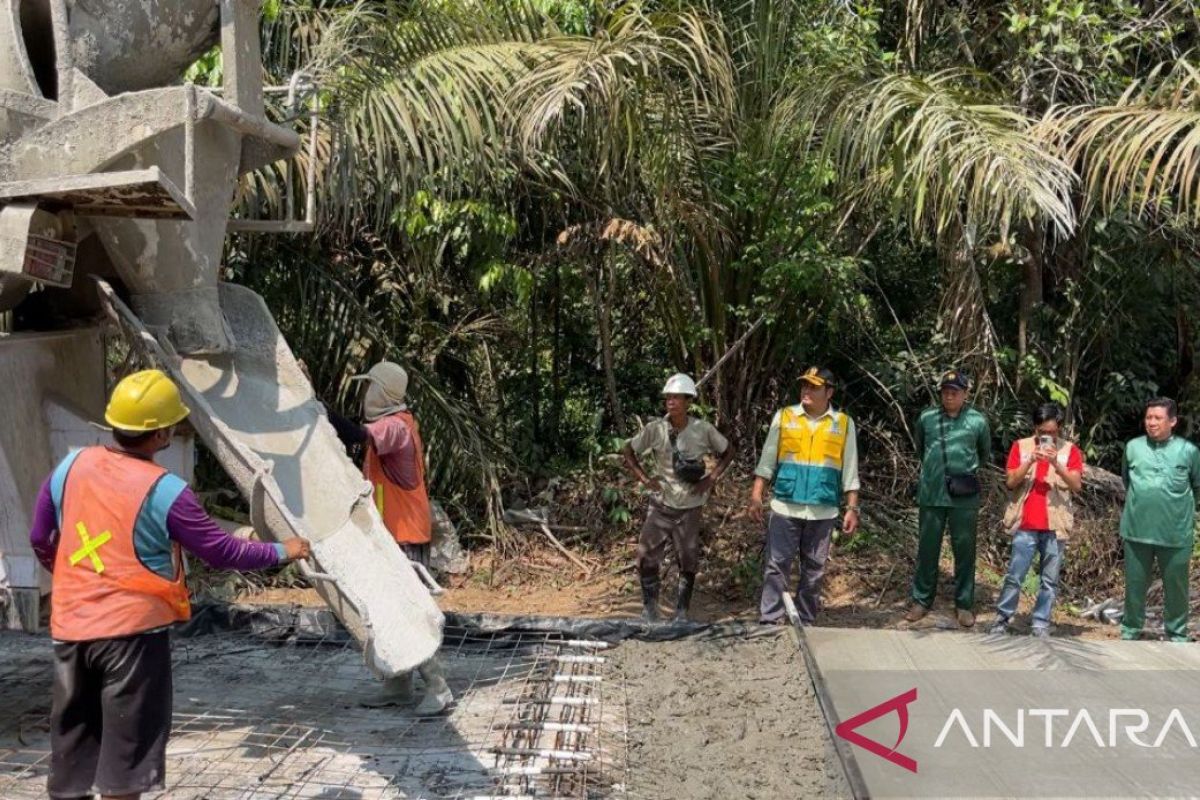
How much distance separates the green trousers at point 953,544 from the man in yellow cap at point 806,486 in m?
0.73

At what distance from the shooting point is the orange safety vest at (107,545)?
3.19 m

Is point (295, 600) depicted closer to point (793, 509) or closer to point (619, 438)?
point (619, 438)

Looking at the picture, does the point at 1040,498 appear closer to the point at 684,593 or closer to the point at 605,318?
the point at 684,593

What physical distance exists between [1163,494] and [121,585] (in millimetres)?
5070

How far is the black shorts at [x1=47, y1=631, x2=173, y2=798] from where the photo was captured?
3211mm

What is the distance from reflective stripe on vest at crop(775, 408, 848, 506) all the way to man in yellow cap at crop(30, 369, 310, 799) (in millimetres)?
3454

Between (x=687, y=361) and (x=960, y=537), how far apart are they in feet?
7.41

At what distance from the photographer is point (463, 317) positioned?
870 cm

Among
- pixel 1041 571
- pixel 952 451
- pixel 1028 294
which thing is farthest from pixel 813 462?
pixel 1028 294

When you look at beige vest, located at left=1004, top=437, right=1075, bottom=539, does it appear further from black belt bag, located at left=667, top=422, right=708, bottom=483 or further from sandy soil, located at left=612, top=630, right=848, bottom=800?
black belt bag, located at left=667, top=422, right=708, bottom=483

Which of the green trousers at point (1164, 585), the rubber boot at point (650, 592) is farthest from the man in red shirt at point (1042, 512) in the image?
the rubber boot at point (650, 592)

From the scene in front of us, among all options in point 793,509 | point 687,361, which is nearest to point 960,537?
point 793,509

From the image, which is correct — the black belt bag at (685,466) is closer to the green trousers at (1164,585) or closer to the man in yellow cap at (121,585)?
the green trousers at (1164,585)

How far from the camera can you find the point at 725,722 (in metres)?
4.77
